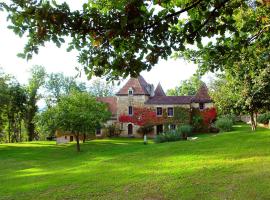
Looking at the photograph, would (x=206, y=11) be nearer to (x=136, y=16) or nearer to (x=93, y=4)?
(x=136, y=16)

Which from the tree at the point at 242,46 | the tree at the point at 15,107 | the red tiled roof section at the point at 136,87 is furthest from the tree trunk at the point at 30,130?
the tree at the point at 242,46

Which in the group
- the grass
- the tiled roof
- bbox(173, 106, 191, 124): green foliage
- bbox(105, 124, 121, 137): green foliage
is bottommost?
the grass

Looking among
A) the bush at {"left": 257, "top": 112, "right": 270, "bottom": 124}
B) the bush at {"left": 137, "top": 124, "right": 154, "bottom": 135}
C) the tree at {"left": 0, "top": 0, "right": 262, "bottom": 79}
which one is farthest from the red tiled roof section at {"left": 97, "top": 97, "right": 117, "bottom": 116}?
the tree at {"left": 0, "top": 0, "right": 262, "bottom": 79}

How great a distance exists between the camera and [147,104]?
5306 centimetres

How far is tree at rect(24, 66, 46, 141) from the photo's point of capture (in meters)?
65.8

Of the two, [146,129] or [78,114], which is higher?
[78,114]

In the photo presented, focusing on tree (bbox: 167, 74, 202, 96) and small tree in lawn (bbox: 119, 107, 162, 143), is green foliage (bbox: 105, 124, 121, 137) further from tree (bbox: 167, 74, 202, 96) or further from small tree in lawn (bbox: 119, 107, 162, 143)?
tree (bbox: 167, 74, 202, 96)

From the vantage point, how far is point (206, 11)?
20.1 feet

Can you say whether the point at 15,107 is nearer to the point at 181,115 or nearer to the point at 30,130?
the point at 30,130

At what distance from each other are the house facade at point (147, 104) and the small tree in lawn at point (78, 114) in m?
14.0

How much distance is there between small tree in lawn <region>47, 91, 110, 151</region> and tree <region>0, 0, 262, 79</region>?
98.6 ft

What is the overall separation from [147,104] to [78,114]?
18.1 meters

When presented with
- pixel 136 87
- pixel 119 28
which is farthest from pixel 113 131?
pixel 119 28

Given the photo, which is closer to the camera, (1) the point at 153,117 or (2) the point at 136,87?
(1) the point at 153,117
